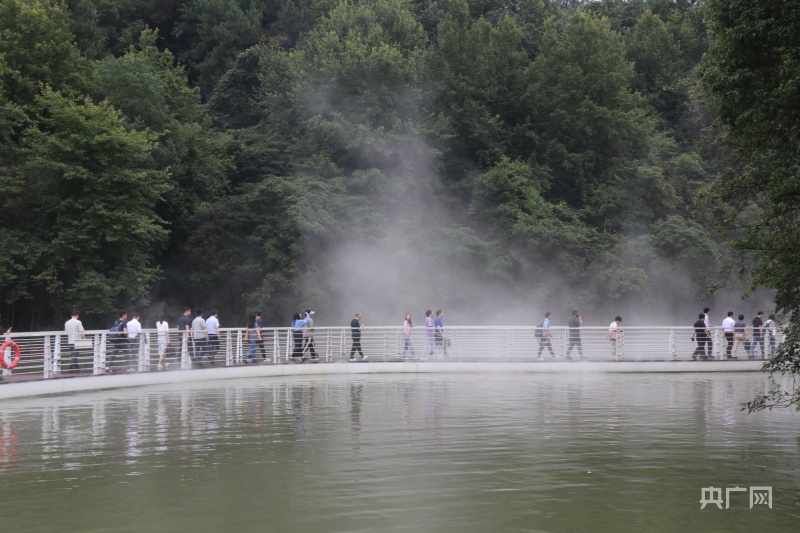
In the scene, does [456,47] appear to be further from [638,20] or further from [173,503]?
[173,503]

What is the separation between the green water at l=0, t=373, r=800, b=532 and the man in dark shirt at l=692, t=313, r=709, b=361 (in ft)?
35.5

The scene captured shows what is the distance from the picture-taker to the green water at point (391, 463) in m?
9.71

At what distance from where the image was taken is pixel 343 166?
51.2 m

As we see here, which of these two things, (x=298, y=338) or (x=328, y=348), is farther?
(x=328, y=348)

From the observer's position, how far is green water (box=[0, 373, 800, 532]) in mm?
9711

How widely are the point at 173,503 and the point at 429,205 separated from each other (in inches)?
1686

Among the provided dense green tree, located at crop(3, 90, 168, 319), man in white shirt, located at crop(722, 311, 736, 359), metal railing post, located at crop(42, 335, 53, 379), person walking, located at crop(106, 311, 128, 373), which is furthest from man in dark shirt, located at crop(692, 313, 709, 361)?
dense green tree, located at crop(3, 90, 168, 319)

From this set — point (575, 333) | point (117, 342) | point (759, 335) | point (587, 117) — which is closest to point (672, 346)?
point (575, 333)

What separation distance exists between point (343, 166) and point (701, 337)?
23.9 m

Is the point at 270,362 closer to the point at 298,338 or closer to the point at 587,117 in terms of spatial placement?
the point at 298,338

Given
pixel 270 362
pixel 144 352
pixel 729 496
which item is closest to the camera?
pixel 729 496

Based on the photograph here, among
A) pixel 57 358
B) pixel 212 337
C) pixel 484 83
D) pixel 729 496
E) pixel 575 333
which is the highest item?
pixel 484 83

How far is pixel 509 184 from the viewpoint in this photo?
5338 cm

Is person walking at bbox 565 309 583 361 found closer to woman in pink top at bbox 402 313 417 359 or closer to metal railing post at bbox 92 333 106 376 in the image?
woman in pink top at bbox 402 313 417 359
